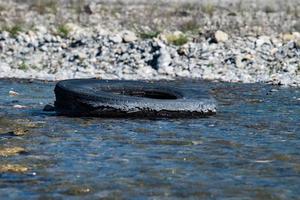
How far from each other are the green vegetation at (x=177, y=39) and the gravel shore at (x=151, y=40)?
0.09 feet

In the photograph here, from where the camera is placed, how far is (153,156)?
974 cm

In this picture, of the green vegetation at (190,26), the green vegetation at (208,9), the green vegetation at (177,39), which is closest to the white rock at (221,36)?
the green vegetation at (177,39)

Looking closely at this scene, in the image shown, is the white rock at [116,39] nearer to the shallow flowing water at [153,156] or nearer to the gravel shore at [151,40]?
the gravel shore at [151,40]

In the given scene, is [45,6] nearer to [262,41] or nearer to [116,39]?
[116,39]

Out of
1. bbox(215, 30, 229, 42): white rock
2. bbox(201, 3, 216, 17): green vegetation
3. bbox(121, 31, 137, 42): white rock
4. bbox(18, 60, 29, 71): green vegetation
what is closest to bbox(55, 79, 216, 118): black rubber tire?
bbox(18, 60, 29, 71): green vegetation

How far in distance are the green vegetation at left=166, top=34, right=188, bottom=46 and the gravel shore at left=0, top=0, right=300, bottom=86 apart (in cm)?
3

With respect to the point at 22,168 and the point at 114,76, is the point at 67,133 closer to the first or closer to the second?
the point at 22,168

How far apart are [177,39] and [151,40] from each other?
806 mm

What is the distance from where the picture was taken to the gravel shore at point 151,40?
21125mm

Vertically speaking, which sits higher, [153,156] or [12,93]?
[12,93]

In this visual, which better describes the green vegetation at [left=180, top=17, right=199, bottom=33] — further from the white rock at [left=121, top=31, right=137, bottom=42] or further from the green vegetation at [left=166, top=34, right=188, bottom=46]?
the white rock at [left=121, top=31, right=137, bottom=42]

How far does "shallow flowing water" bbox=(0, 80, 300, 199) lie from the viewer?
8.09 metres

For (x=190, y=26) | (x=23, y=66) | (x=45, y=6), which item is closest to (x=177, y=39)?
(x=190, y=26)

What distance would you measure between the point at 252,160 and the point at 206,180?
1246 millimetres
